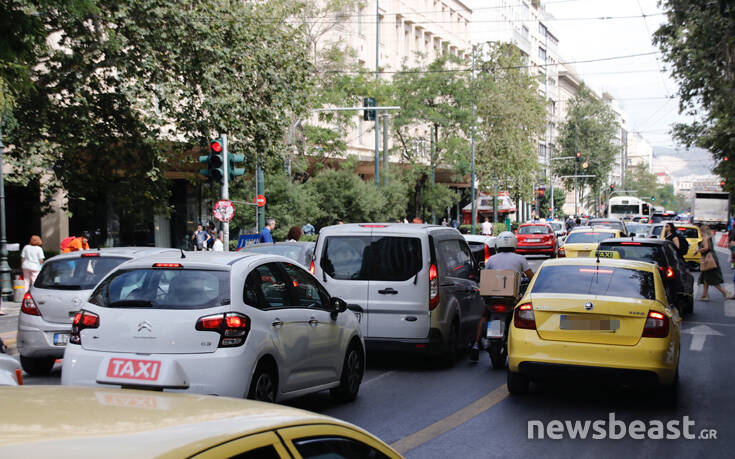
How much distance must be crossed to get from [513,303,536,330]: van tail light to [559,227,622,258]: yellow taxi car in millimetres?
15507

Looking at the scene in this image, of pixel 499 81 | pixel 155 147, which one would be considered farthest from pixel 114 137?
pixel 499 81

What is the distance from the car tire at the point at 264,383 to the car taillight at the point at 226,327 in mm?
328

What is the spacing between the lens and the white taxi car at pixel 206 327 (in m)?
6.77

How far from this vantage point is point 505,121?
187 feet

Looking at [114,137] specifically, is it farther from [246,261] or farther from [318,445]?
[318,445]

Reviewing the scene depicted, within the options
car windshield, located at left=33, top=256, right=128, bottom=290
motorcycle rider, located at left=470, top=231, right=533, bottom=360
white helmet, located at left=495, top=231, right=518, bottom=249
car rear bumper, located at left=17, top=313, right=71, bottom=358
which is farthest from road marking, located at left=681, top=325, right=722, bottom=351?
car rear bumper, located at left=17, top=313, right=71, bottom=358

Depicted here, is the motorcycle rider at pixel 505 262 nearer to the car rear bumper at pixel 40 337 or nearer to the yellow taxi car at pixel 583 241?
the car rear bumper at pixel 40 337

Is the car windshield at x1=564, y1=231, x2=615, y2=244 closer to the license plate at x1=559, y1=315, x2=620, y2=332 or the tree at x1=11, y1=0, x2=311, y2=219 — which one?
the tree at x1=11, y1=0, x2=311, y2=219

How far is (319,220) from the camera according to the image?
3781 cm

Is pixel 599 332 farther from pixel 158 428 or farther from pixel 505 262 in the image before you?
pixel 158 428

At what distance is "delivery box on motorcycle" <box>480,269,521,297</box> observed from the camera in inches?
416

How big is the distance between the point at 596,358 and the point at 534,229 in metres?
32.6

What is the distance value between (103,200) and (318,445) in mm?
35575

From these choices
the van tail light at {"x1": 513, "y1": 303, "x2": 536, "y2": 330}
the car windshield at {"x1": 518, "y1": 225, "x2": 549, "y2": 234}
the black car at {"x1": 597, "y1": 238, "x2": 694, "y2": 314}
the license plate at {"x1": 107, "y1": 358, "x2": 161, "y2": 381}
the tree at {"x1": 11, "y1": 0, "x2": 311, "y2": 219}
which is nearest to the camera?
the license plate at {"x1": 107, "y1": 358, "x2": 161, "y2": 381}
